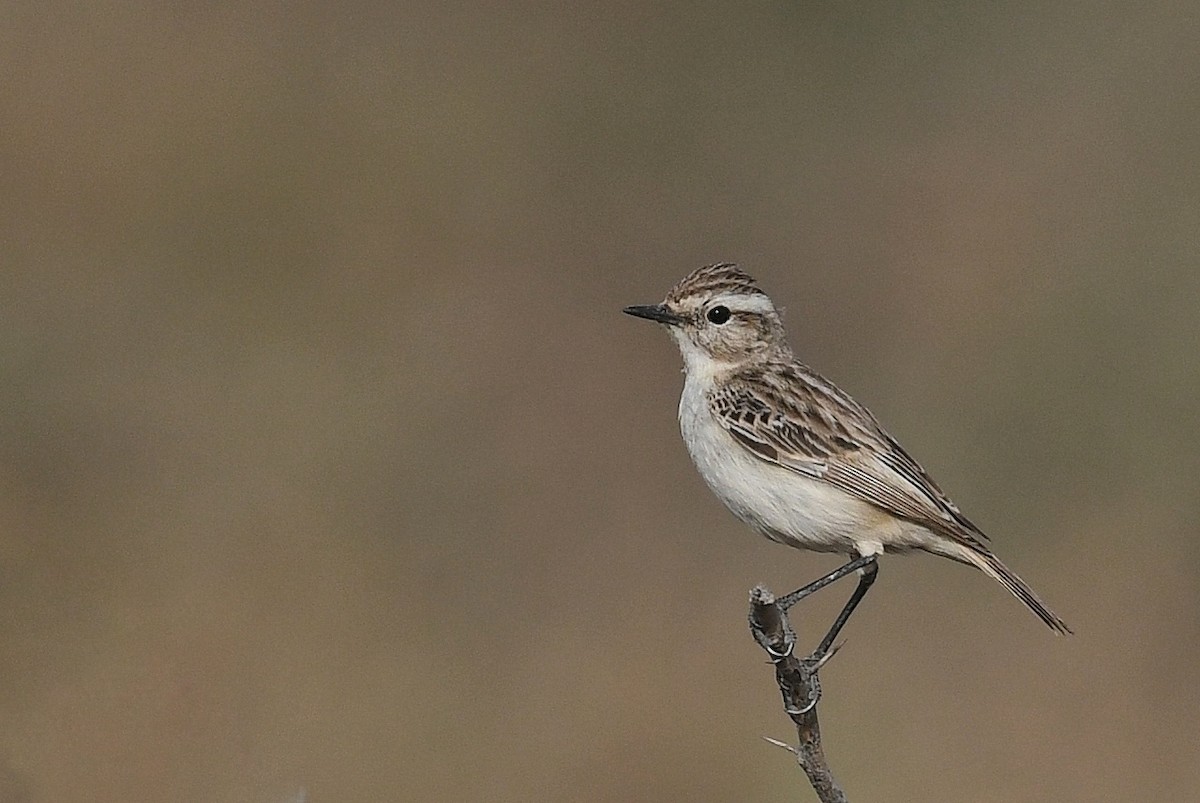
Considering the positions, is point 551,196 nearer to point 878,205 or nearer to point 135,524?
point 878,205

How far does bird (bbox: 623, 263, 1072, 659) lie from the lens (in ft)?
20.4

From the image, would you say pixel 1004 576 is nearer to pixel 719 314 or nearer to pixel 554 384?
pixel 719 314

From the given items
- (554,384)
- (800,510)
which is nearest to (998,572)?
(800,510)

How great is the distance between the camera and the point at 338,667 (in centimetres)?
999

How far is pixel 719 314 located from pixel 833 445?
83cm

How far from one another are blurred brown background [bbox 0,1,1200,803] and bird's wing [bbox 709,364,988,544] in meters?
2.96

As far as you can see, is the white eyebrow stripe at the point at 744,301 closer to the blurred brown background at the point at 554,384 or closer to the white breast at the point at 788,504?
the white breast at the point at 788,504

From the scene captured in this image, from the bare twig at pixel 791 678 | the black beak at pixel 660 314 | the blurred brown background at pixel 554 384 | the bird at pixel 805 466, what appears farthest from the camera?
the blurred brown background at pixel 554 384

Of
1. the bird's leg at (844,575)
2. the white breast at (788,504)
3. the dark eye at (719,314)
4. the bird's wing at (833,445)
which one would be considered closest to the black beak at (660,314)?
the dark eye at (719,314)

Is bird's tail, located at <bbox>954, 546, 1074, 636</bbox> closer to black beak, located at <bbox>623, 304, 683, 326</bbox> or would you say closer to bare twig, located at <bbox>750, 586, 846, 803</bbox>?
bare twig, located at <bbox>750, 586, 846, 803</bbox>

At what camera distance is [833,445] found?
6.46 m

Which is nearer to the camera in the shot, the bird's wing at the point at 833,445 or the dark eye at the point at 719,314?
the bird's wing at the point at 833,445

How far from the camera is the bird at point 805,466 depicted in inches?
245

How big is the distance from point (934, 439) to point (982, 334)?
1864mm
